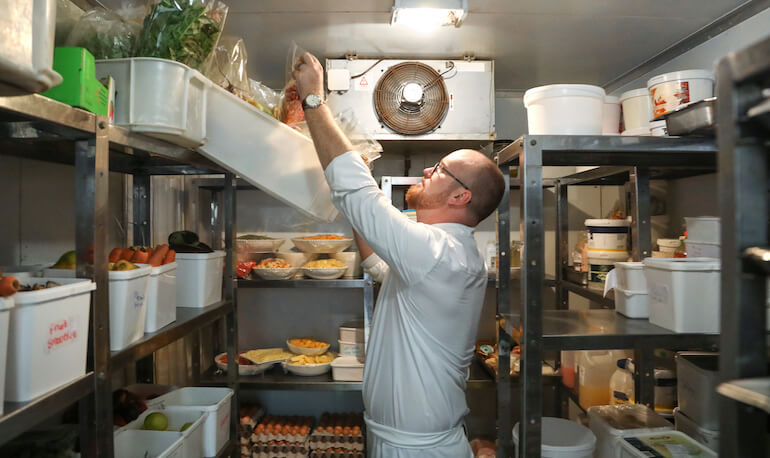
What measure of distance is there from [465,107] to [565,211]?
0.98 metres

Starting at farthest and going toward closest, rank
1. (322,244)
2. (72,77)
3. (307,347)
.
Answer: (307,347) < (322,244) < (72,77)

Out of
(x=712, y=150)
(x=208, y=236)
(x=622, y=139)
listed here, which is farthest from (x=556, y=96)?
(x=208, y=236)

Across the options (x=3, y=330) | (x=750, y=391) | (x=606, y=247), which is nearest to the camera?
(x=750, y=391)

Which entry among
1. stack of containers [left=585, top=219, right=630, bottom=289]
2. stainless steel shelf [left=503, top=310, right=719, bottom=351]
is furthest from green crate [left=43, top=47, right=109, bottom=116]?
stack of containers [left=585, top=219, right=630, bottom=289]

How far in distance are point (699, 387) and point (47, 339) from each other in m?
2.08

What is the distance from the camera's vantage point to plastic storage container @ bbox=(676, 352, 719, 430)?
5.72ft

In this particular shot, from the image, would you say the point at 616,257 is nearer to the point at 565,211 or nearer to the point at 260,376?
the point at 565,211

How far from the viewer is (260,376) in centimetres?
274

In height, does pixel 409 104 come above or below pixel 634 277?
above

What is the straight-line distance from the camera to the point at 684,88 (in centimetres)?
164

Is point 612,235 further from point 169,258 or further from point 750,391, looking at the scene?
point 169,258

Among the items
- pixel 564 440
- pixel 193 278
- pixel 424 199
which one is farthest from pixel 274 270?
pixel 564 440

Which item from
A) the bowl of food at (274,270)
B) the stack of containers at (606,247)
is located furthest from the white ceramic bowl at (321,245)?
the stack of containers at (606,247)

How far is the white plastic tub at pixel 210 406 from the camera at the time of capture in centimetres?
184
